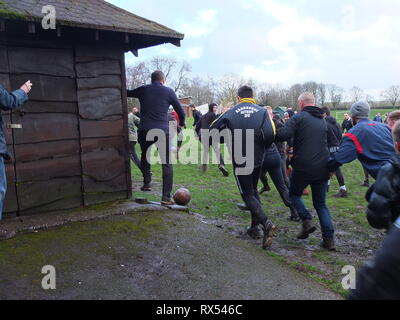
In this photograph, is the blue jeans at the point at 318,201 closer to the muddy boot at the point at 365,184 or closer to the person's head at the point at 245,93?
the person's head at the point at 245,93

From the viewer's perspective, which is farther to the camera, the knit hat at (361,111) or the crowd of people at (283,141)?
the knit hat at (361,111)

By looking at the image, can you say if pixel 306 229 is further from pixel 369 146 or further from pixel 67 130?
pixel 67 130

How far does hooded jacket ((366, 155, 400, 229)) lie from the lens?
2.84 meters

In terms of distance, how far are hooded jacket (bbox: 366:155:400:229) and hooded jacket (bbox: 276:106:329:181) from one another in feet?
9.46

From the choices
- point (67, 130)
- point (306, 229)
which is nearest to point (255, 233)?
point (306, 229)

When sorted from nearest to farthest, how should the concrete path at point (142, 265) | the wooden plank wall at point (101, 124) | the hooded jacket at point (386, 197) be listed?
the hooded jacket at point (386, 197)
the concrete path at point (142, 265)
the wooden plank wall at point (101, 124)

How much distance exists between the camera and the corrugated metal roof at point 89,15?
5.38m

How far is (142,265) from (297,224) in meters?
3.54

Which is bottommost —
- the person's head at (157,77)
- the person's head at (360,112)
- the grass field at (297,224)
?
the grass field at (297,224)

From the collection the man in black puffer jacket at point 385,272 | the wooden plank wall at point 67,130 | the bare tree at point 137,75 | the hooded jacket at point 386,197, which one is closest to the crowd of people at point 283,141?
the wooden plank wall at point 67,130

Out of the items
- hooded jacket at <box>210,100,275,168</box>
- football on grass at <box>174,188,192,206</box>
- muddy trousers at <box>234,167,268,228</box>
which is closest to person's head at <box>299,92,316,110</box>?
hooded jacket at <box>210,100,275,168</box>

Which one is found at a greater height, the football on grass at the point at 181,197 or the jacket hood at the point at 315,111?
the jacket hood at the point at 315,111

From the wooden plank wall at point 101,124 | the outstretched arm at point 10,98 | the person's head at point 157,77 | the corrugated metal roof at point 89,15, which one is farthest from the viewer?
the person's head at point 157,77
